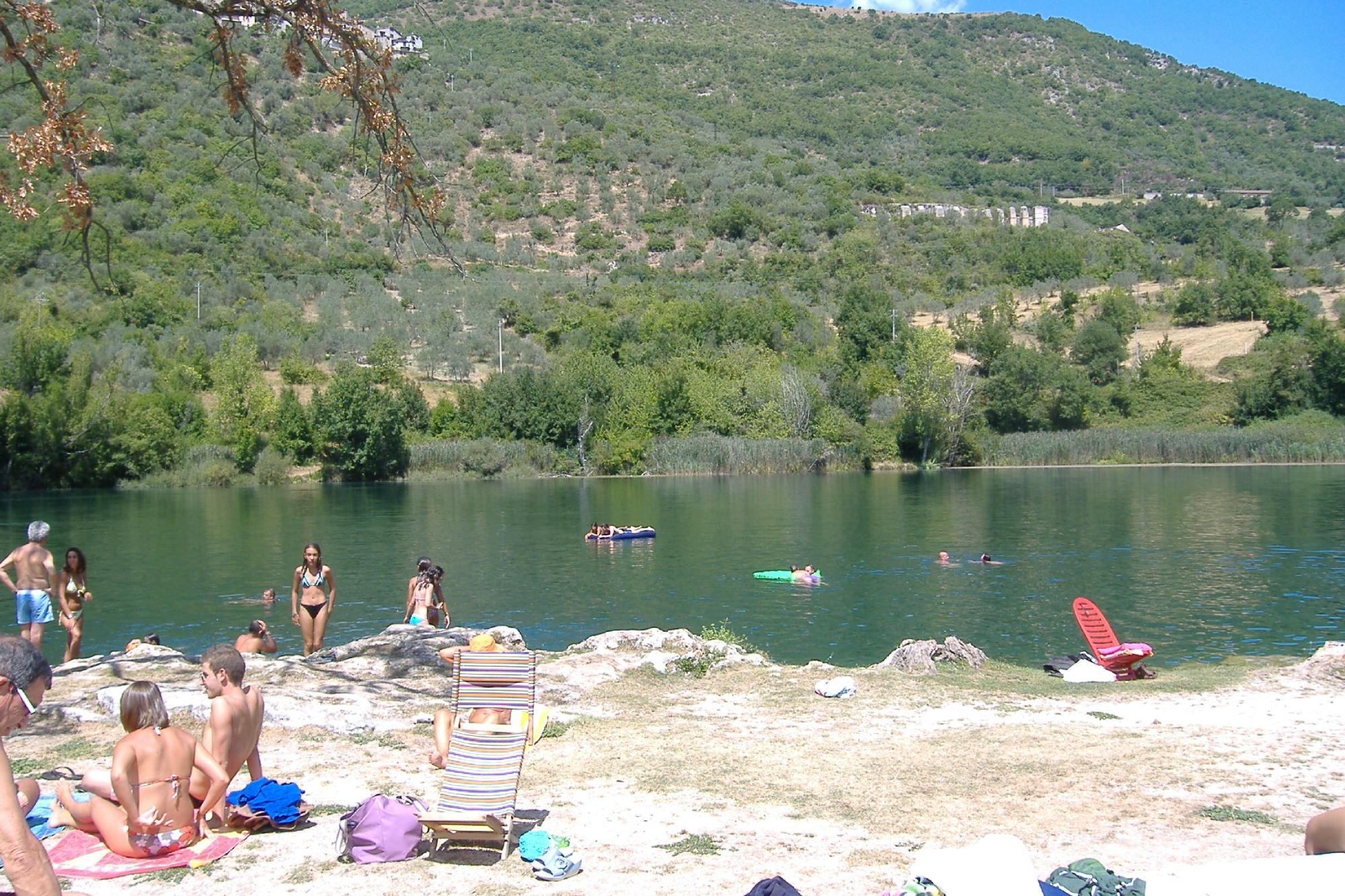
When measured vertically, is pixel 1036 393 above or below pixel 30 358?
below

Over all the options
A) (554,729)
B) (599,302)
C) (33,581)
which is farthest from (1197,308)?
(33,581)

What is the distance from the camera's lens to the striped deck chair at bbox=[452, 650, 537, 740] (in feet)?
28.4

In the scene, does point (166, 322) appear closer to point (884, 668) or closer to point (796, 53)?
point (884, 668)

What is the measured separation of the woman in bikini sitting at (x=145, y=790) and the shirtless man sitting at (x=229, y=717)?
0.42m

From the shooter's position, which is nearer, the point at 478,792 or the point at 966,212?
the point at 478,792

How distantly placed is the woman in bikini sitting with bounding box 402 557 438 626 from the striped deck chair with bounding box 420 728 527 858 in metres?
7.65

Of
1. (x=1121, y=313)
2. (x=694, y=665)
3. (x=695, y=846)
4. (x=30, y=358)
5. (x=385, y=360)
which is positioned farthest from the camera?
(x=1121, y=313)

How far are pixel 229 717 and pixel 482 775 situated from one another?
1747mm

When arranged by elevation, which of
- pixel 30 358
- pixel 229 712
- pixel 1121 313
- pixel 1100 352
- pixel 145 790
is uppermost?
pixel 1121 313

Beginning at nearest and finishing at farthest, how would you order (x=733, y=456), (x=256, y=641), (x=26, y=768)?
(x=26, y=768), (x=256, y=641), (x=733, y=456)

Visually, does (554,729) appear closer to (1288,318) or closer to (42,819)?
(42,819)

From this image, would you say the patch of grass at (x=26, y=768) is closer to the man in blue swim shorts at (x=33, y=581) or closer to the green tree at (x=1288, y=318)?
the man in blue swim shorts at (x=33, y=581)

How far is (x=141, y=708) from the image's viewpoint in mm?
6516

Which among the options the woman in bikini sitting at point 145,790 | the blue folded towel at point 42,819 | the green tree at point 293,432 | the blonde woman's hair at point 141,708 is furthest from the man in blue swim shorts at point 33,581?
the green tree at point 293,432
